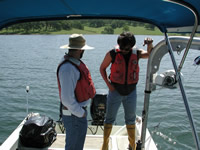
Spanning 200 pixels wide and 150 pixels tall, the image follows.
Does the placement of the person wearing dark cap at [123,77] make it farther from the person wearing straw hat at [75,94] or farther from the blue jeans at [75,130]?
the blue jeans at [75,130]

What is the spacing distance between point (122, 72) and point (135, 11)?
0.67 metres

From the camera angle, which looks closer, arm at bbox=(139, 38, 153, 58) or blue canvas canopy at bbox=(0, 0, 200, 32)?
blue canvas canopy at bbox=(0, 0, 200, 32)

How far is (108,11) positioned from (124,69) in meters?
0.65

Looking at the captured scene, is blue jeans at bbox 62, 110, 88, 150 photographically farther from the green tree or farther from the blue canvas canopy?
the green tree

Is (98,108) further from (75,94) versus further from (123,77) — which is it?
(75,94)

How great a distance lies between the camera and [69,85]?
191cm

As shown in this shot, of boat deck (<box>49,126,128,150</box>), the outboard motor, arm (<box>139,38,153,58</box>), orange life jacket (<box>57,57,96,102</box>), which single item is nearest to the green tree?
the outboard motor

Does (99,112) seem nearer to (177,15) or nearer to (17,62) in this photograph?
(177,15)

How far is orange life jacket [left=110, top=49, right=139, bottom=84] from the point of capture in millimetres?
2545

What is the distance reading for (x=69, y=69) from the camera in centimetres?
190

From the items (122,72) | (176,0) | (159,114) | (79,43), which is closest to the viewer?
(176,0)

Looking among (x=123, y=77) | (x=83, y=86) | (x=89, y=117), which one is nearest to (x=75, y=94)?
(x=83, y=86)

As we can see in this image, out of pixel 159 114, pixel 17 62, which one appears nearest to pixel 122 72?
pixel 159 114

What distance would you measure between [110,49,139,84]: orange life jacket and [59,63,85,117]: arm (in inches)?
27.5
